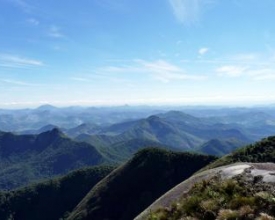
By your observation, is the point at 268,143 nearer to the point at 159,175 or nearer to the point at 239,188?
the point at 159,175

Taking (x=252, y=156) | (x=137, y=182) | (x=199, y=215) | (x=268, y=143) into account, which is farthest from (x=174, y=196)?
(x=137, y=182)

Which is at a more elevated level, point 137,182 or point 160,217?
point 160,217

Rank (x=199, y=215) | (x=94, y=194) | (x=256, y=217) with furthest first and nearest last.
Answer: (x=94, y=194)
(x=199, y=215)
(x=256, y=217)

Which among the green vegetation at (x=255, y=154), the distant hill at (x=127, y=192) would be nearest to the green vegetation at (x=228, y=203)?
the green vegetation at (x=255, y=154)

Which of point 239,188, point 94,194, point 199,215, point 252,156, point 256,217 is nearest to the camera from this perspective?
point 256,217

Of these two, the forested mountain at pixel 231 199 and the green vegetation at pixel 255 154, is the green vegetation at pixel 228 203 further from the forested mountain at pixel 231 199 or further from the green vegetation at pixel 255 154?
the green vegetation at pixel 255 154

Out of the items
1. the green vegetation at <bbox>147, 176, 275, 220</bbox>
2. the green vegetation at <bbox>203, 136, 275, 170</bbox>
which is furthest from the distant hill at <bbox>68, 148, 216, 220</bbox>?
the green vegetation at <bbox>147, 176, 275, 220</bbox>

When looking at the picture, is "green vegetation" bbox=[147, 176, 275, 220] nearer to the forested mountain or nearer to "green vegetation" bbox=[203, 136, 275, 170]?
the forested mountain
